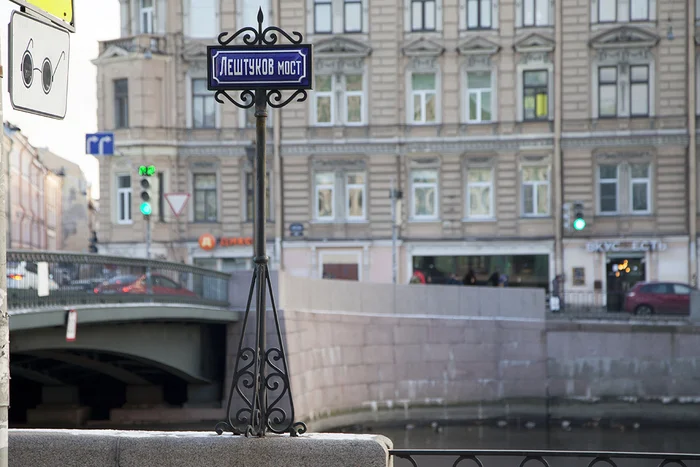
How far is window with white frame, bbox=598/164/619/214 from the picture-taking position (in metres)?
35.1

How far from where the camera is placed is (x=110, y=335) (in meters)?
18.8

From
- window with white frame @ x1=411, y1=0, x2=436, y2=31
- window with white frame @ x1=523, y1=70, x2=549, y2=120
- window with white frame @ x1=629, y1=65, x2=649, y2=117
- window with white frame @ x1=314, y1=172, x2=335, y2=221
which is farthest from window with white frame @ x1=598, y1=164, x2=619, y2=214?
window with white frame @ x1=314, y1=172, x2=335, y2=221

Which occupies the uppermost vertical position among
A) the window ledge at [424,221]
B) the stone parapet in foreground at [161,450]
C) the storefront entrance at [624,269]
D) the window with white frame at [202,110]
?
the window with white frame at [202,110]

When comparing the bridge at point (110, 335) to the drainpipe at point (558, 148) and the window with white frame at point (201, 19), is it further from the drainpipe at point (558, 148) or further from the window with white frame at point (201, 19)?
the window with white frame at point (201, 19)

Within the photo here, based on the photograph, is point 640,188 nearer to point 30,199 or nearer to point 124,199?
point 124,199

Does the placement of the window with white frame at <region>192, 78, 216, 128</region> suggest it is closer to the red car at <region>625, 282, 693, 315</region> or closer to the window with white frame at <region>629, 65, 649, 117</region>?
the window with white frame at <region>629, 65, 649, 117</region>

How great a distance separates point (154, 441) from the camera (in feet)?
21.4

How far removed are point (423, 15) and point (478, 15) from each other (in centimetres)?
153

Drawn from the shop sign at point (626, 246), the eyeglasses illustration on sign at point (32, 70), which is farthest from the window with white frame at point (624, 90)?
the eyeglasses illustration on sign at point (32, 70)

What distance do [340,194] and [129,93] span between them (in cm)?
651

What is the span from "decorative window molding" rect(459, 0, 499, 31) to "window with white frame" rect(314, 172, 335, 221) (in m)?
5.55

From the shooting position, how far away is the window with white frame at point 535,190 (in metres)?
35.2

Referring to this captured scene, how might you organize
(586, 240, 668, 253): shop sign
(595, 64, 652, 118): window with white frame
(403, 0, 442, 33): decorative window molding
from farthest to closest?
(403, 0, 442, 33): decorative window molding < (595, 64, 652, 118): window with white frame < (586, 240, 668, 253): shop sign

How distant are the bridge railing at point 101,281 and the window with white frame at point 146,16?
15.8 metres
